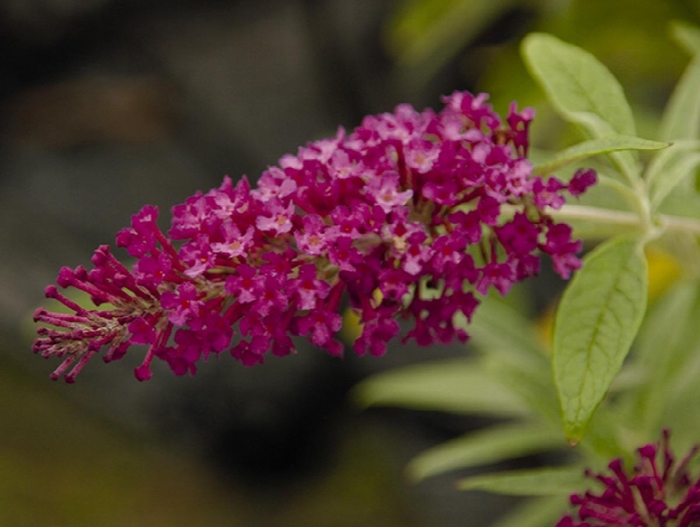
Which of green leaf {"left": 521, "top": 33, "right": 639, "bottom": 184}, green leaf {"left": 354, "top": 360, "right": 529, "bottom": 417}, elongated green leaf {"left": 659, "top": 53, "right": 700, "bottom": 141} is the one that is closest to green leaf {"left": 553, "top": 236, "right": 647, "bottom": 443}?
green leaf {"left": 521, "top": 33, "right": 639, "bottom": 184}

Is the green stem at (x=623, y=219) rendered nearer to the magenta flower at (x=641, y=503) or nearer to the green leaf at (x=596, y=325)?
the green leaf at (x=596, y=325)

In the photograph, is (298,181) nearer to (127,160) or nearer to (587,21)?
(587,21)

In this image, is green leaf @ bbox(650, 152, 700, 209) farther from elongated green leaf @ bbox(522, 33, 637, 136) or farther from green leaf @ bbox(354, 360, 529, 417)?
green leaf @ bbox(354, 360, 529, 417)

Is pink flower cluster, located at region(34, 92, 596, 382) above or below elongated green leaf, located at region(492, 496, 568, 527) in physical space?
above

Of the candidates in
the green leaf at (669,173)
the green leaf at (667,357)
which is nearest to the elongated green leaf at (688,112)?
the green leaf at (669,173)

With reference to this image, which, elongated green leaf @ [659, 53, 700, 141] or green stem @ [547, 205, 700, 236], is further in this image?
elongated green leaf @ [659, 53, 700, 141]

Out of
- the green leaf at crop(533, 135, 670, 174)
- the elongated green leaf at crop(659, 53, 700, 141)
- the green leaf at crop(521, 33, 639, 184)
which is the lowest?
the green leaf at crop(533, 135, 670, 174)

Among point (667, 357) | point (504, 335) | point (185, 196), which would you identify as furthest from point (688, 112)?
point (185, 196)
